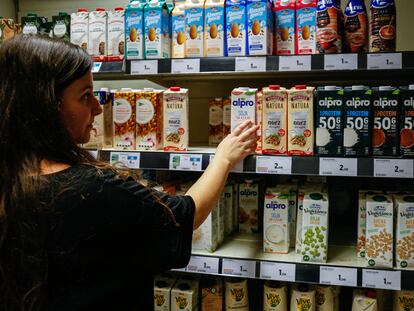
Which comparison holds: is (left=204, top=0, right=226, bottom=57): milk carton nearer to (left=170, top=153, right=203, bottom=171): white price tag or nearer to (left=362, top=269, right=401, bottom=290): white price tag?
(left=170, top=153, right=203, bottom=171): white price tag

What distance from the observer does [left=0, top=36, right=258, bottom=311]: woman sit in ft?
3.13

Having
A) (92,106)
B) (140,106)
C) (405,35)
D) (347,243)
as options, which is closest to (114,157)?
(140,106)

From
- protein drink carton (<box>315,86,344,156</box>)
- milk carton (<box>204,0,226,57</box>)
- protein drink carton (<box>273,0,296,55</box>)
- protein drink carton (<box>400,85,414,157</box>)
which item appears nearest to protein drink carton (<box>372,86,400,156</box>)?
protein drink carton (<box>400,85,414,157</box>)

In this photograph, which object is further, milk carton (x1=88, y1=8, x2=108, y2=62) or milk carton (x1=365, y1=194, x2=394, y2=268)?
milk carton (x1=88, y1=8, x2=108, y2=62)

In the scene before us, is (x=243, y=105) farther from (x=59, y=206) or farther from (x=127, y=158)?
(x=59, y=206)

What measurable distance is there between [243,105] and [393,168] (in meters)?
0.58

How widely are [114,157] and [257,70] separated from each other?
677 mm

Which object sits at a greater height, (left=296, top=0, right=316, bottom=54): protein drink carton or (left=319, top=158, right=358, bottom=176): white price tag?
(left=296, top=0, right=316, bottom=54): protein drink carton

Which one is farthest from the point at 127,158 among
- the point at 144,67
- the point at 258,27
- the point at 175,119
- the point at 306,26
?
the point at 306,26

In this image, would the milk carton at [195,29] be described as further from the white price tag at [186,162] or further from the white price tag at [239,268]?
the white price tag at [239,268]

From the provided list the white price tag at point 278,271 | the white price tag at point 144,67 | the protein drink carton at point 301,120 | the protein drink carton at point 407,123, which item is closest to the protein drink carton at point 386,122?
the protein drink carton at point 407,123

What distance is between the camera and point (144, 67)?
1742mm

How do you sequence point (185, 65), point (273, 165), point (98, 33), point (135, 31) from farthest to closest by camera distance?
1. point (98, 33)
2. point (135, 31)
3. point (185, 65)
4. point (273, 165)

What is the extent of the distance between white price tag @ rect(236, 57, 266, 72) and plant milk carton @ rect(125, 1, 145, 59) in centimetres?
46
